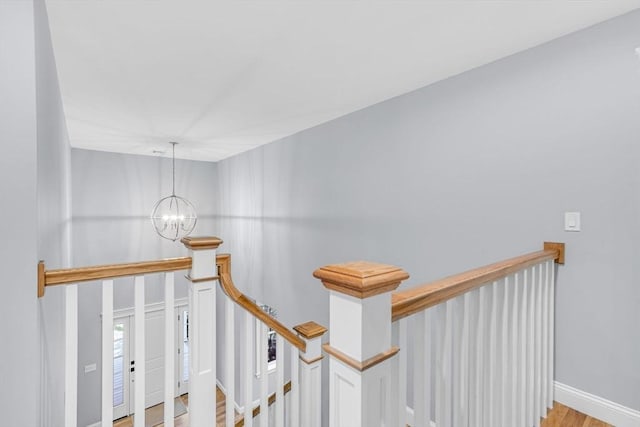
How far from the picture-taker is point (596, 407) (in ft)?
6.28

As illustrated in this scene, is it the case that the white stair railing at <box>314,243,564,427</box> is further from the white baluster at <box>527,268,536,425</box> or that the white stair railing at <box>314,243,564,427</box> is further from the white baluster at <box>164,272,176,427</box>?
the white baluster at <box>164,272,176,427</box>

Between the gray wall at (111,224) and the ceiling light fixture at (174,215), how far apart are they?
113 mm

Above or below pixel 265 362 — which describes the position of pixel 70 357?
above

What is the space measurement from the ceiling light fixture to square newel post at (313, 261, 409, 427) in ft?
19.9

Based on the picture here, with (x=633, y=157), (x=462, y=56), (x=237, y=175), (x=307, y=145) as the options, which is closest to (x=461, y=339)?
(x=633, y=157)

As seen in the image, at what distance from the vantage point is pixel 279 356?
77.5 inches

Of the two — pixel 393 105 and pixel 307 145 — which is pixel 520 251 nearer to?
pixel 393 105

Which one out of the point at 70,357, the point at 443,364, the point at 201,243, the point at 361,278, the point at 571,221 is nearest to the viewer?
the point at 361,278

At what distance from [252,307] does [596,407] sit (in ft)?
7.16

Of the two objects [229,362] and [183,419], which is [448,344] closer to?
[229,362]

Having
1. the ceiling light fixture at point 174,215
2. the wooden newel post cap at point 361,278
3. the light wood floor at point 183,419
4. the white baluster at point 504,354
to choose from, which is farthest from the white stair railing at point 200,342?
the ceiling light fixture at point 174,215

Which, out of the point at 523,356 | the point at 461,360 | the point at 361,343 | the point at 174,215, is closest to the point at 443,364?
the point at 461,360

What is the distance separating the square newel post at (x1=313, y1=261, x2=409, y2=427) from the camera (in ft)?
2.46

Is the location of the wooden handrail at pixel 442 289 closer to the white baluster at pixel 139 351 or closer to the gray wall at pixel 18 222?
the white baluster at pixel 139 351
